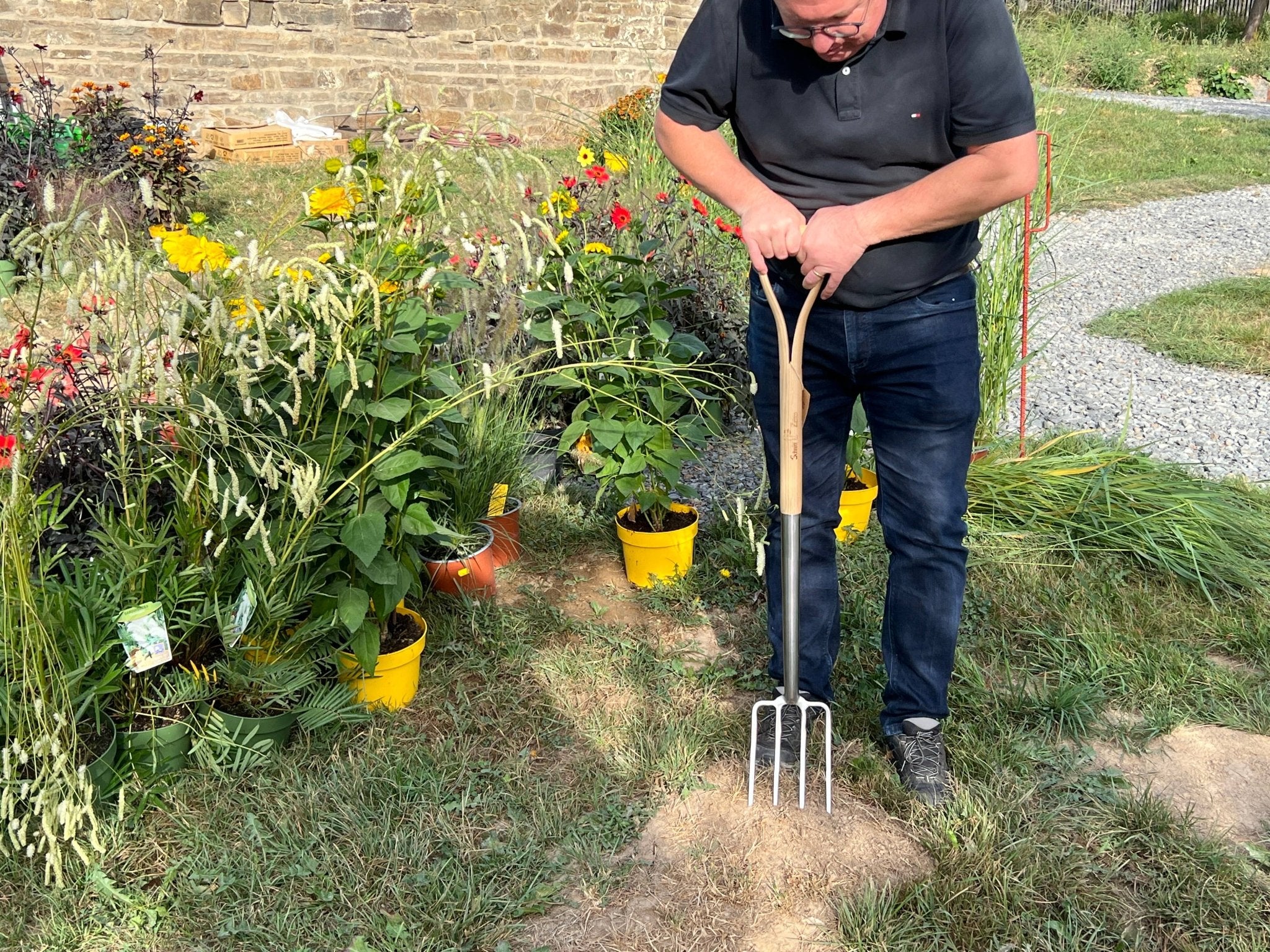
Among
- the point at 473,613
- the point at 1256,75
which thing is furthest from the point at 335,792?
the point at 1256,75

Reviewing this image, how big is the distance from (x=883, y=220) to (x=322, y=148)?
8.79m

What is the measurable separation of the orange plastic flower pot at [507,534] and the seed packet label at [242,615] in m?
1.11

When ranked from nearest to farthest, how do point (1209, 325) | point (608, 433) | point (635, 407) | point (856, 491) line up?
point (635, 407), point (608, 433), point (856, 491), point (1209, 325)

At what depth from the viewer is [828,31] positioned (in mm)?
1866

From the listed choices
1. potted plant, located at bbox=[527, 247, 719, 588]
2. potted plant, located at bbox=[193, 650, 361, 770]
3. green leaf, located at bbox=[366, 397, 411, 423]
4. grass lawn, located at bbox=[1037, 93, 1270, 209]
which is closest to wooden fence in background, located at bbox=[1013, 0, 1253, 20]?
grass lawn, located at bbox=[1037, 93, 1270, 209]

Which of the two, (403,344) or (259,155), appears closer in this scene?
(403,344)

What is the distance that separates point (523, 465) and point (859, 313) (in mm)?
1813

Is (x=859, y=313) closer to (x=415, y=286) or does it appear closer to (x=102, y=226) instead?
(x=415, y=286)

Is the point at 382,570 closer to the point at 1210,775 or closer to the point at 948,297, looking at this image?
the point at 948,297

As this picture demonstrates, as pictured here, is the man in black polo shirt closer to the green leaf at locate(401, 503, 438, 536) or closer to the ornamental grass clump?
the green leaf at locate(401, 503, 438, 536)

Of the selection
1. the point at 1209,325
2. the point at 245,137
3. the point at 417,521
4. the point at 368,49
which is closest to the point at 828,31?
the point at 417,521

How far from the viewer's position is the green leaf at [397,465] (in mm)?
2459

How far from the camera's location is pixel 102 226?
191 centimetres

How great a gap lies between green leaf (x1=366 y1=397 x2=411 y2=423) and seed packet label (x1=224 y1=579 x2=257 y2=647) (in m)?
0.49
